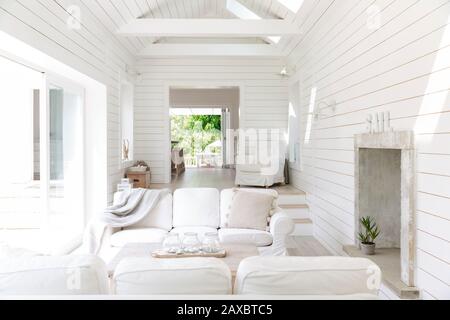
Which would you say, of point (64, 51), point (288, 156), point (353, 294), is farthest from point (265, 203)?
point (288, 156)

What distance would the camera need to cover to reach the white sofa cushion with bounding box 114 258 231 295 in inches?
71.0

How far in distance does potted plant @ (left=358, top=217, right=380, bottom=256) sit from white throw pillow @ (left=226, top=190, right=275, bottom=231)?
0.99m

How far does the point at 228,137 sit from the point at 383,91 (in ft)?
29.7

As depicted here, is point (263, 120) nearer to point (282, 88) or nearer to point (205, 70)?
point (282, 88)

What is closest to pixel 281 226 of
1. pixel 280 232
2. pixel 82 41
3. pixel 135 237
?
pixel 280 232

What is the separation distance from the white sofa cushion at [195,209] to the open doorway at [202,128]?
17.5 ft

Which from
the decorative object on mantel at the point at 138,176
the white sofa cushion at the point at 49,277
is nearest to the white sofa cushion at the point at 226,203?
the decorative object on mantel at the point at 138,176

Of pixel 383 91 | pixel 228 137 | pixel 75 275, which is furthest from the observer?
pixel 228 137

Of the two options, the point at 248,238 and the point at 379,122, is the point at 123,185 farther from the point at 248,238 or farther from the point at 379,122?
the point at 379,122

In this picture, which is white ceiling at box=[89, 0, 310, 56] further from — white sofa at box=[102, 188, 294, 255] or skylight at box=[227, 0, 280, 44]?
white sofa at box=[102, 188, 294, 255]

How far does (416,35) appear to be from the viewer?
3.10m

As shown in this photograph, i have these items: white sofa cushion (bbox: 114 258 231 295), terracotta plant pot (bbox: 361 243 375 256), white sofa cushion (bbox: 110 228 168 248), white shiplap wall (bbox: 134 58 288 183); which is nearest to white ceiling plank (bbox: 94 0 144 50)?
white shiplap wall (bbox: 134 58 288 183)

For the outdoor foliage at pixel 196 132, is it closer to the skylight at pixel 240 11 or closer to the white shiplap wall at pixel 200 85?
the white shiplap wall at pixel 200 85

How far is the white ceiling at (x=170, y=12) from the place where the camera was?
221 inches
